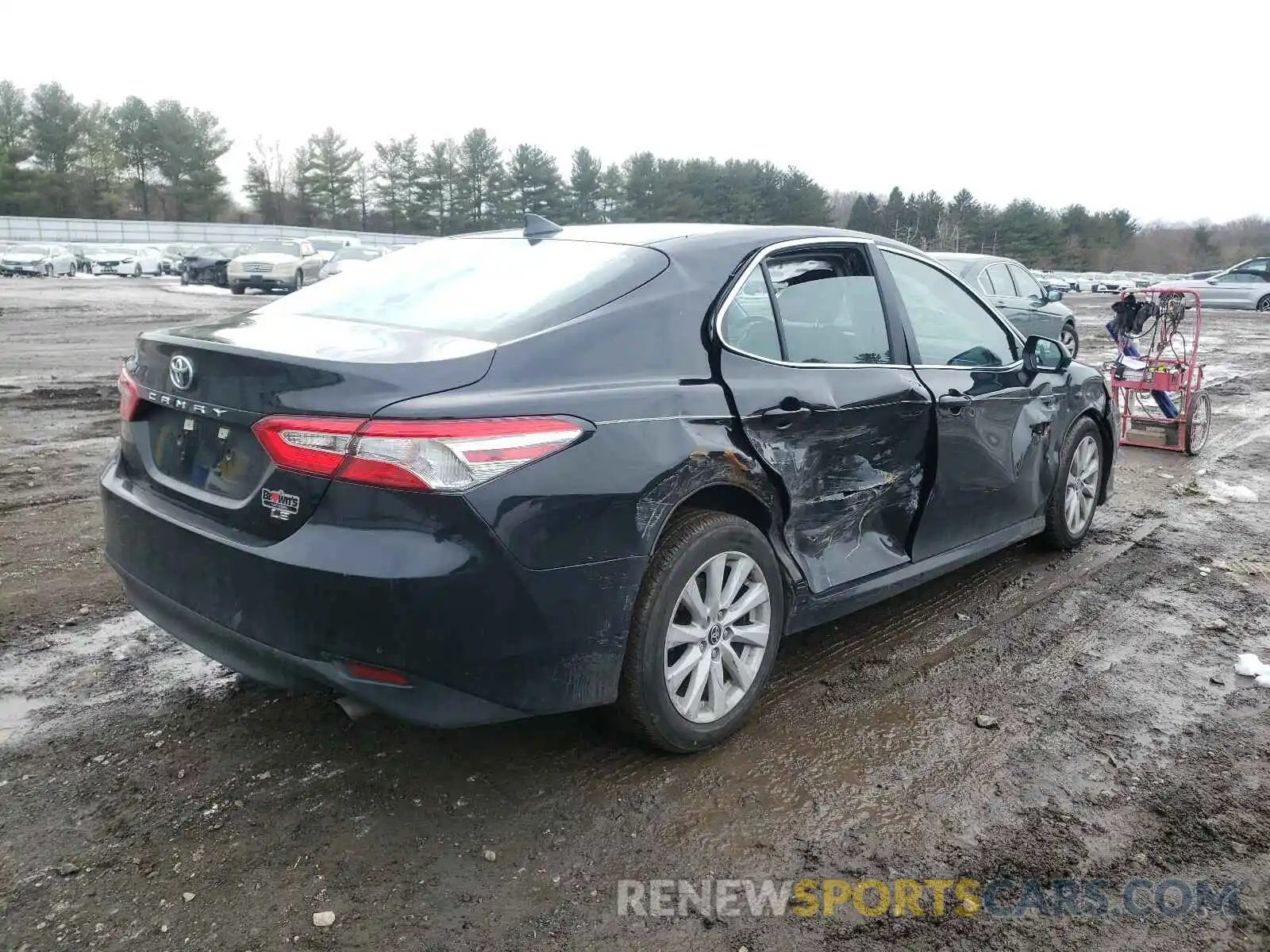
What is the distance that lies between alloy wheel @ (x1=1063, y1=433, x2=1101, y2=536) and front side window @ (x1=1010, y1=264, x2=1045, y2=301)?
365 inches

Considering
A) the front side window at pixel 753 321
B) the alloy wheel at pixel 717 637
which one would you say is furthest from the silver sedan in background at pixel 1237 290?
the alloy wheel at pixel 717 637

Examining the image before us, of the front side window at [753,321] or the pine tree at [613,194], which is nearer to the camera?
the front side window at [753,321]

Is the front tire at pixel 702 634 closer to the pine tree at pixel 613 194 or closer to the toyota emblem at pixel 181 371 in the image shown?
the toyota emblem at pixel 181 371

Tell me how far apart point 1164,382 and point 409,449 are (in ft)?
25.6

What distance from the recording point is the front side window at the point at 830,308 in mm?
3557

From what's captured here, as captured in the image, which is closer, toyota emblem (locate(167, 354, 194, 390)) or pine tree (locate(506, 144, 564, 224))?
toyota emblem (locate(167, 354, 194, 390))

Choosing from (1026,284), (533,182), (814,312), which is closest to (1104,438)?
(814,312)

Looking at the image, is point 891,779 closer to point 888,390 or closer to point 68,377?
point 888,390

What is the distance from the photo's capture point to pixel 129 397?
3209mm

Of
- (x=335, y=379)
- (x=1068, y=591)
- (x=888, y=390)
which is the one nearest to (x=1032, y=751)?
(x=888, y=390)

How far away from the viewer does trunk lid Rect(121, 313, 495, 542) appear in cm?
258

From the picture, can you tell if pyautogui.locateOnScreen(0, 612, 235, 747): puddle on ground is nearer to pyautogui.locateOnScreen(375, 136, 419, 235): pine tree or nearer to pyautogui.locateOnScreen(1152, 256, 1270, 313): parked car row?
pyautogui.locateOnScreen(1152, 256, 1270, 313): parked car row

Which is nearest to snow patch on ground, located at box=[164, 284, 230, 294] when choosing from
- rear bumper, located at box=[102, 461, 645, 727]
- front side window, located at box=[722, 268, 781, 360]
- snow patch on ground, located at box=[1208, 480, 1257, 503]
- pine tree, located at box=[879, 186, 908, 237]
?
snow patch on ground, located at box=[1208, 480, 1257, 503]

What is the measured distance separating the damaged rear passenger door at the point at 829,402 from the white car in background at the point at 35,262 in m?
43.1
